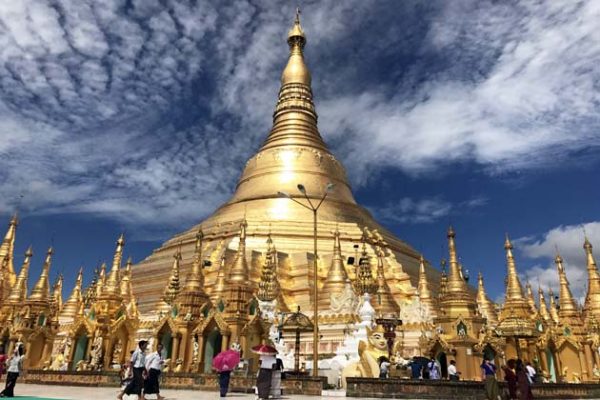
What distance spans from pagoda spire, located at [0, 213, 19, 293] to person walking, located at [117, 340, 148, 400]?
36098 millimetres

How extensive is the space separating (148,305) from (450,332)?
64.9 feet

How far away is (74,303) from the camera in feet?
123

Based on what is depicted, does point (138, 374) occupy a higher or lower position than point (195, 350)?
lower

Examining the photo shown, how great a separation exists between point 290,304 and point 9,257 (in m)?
27.5

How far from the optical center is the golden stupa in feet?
113

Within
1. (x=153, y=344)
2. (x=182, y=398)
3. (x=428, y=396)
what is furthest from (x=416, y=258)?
(x=182, y=398)

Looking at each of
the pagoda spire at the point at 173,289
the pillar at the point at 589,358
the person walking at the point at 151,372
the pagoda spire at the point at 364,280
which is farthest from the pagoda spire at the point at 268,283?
the pillar at the point at 589,358

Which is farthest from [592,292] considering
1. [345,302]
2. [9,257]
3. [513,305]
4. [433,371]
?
[9,257]

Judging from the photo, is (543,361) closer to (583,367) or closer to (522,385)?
(583,367)

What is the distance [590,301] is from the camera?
3550 cm

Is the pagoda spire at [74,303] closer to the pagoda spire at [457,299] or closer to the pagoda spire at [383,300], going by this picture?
the pagoda spire at [383,300]

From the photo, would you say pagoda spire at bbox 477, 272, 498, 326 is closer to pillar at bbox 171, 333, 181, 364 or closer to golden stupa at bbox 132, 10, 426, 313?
golden stupa at bbox 132, 10, 426, 313

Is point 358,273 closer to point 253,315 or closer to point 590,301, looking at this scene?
point 253,315

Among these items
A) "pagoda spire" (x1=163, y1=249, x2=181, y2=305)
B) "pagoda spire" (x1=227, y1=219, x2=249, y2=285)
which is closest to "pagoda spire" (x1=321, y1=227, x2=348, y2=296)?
"pagoda spire" (x1=227, y1=219, x2=249, y2=285)
